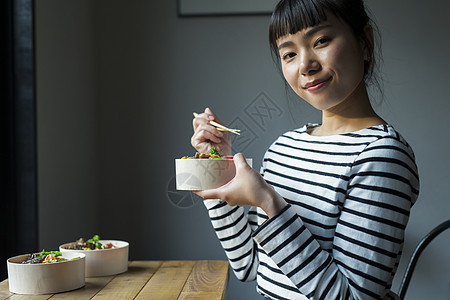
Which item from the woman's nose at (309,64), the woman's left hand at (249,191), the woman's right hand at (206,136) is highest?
the woman's nose at (309,64)

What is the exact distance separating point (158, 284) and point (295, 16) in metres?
0.73

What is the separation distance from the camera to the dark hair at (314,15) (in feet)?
2.73

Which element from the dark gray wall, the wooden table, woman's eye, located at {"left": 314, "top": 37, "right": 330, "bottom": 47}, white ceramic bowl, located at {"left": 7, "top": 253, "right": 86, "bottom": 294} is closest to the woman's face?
woman's eye, located at {"left": 314, "top": 37, "right": 330, "bottom": 47}

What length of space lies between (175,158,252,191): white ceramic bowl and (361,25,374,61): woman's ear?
1.10ft

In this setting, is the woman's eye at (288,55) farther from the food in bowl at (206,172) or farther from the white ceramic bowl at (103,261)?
the white ceramic bowl at (103,261)

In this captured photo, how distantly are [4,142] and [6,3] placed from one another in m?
0.48

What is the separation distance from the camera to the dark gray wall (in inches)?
85.6

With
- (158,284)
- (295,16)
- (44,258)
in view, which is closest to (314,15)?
(295,16)

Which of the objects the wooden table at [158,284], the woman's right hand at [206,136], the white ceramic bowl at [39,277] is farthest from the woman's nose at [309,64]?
the white ceramic bowl at [39,277]

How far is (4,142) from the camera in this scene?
1.61m

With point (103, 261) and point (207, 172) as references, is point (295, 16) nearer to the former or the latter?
point (207, 172)

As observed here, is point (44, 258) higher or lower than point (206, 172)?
lower

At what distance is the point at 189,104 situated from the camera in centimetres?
224

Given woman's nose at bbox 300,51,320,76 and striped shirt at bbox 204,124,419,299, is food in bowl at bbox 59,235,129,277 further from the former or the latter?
woman's nose at bbox 300,51,320,76
